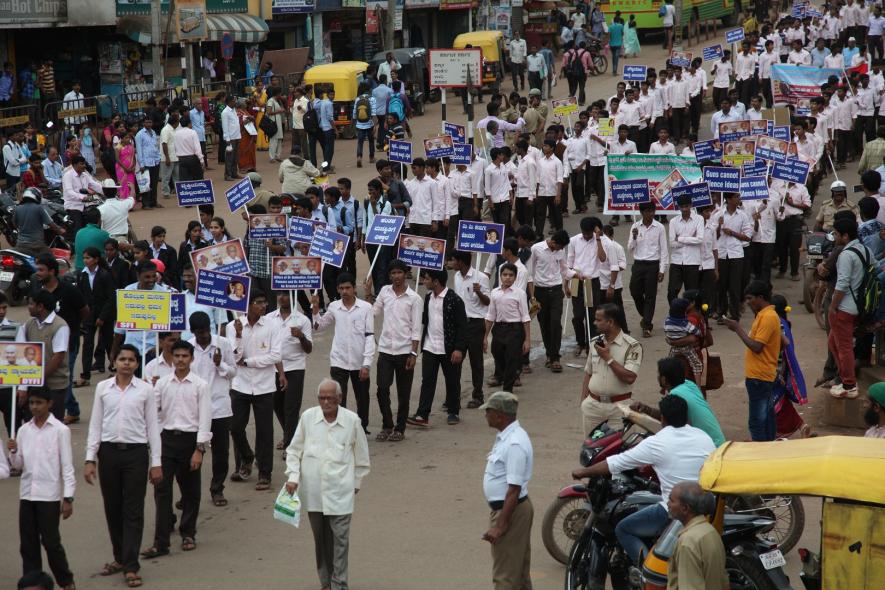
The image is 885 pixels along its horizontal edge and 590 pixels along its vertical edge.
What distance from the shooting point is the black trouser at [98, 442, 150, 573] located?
9195 millimetres

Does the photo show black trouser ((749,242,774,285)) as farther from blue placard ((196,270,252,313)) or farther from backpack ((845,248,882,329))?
blue placard ((196,270,252,313))

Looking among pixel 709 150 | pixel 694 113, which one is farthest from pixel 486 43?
pixel 709 150

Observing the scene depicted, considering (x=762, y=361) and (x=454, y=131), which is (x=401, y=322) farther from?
(x=454, y=131)

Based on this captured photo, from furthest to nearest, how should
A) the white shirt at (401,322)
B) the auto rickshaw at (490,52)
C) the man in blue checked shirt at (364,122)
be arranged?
the auto rickshaw at (490,52) < the man in blue checked shirt at (364,122) < the white shirt at (401,322)

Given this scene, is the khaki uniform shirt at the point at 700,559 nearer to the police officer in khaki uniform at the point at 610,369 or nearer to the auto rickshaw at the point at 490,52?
the police officer in khaki uniform at the point at 610,369

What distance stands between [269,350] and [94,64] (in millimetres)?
22339

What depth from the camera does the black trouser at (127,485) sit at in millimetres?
9195

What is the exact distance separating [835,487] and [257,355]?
579 cm

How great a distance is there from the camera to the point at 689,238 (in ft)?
50.6

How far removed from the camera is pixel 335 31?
39188 millimetres

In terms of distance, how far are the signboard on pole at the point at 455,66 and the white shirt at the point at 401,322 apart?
42.8 ft

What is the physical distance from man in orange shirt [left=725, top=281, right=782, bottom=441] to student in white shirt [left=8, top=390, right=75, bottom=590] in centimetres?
560

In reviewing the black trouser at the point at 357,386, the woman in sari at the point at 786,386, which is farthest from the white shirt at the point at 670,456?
the black trouser at the point at 357,386

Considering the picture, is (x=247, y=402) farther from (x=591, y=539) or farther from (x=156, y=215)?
(x=156, y=215)
